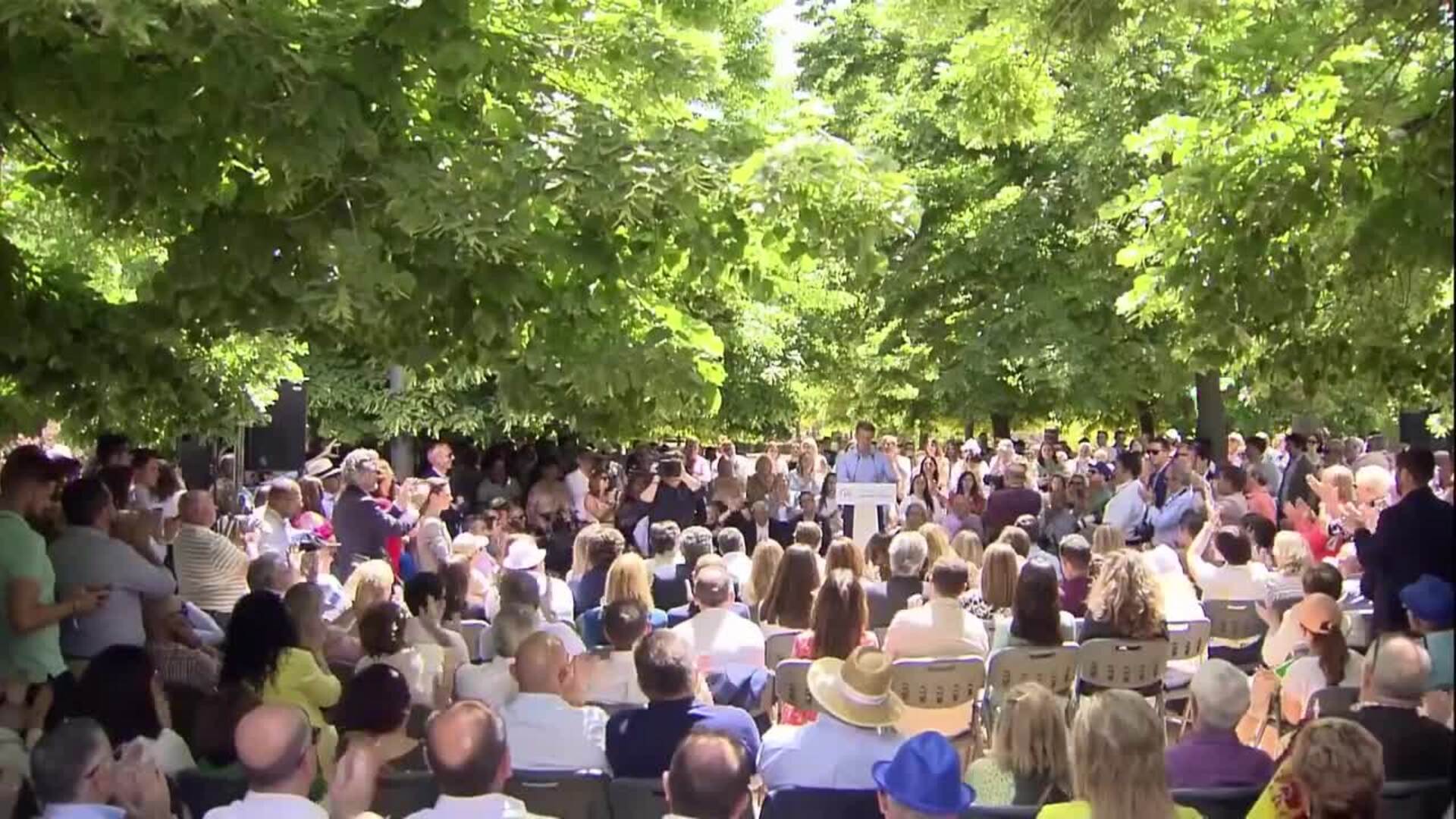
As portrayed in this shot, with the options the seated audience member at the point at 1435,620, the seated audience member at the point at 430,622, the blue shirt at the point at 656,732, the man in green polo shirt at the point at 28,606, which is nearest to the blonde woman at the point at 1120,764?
the seated audience member at the point at 1435,620

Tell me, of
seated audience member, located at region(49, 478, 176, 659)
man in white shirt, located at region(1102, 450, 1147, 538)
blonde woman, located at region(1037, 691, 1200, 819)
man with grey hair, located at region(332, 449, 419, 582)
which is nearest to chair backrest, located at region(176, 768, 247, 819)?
seated audience member, located at region(49, 478, 176, 659)

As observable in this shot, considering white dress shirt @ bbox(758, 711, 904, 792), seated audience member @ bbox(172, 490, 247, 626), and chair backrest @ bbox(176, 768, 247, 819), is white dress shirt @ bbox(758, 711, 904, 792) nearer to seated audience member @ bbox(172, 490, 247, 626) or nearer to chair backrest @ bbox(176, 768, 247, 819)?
chair backrest @ bbox(176, 768, 247, 819)

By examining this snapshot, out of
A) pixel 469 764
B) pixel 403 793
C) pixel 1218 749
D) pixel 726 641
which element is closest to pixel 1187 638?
pixel 726 641

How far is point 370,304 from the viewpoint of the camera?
5.66m

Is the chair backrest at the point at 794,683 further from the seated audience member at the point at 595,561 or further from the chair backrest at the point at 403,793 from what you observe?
the seated audience member at the point at 595,561

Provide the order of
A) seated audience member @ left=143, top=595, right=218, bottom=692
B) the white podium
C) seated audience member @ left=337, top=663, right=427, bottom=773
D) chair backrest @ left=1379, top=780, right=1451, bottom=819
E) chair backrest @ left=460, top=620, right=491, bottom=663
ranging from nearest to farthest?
1. chair backrest @ left=1379, top=780, right=1451, bottom=819
2. seated audience member @ left=337, top=663, right=427, bottom=773
3. seated audience member @ left=143, top=595, right=218, bottom=692
4. chair backrest @ left=460, top=620, right=491, bottom=663
5. the white podium

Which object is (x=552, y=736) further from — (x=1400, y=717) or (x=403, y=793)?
(x=1400, y=717)

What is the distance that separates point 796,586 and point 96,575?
3.48 metres

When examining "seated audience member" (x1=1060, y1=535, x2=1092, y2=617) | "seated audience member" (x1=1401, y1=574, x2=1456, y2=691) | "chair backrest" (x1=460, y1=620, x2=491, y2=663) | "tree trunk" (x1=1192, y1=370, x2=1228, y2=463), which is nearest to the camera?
"seated audience member" (x1=1401, y1=574, x2=1456, y2=691)

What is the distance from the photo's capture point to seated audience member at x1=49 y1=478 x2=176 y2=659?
7.09 m

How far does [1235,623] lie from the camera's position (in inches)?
332

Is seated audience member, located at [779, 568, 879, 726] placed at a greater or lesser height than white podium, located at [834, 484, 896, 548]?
lesser

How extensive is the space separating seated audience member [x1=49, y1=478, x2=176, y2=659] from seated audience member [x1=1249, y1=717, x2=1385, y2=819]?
533 centimetres

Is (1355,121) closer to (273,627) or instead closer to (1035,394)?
(273,627)
